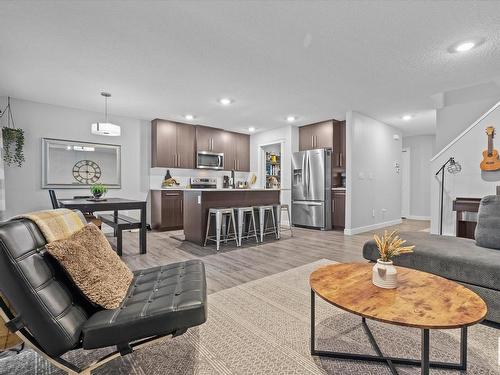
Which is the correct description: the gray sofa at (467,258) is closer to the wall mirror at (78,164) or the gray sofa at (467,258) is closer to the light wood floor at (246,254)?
the light wood floor at (246,254)

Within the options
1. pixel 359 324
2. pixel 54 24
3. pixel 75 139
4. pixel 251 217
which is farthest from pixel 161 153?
pixel 359 324

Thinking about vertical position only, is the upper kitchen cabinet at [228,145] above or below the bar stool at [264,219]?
above

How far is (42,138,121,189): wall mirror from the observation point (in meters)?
4.74

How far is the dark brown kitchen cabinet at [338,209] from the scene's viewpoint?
5.65m

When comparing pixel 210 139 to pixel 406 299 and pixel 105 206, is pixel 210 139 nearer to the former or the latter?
pixel 105 206

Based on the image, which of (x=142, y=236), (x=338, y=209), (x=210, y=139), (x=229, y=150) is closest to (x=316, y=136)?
(x=338, y=209)

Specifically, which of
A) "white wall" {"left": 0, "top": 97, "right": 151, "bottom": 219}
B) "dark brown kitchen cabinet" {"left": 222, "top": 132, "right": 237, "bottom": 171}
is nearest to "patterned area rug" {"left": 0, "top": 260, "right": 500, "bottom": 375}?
"white wall" {"left": 0, "top": 97, "right": 151, "bottom": 219}

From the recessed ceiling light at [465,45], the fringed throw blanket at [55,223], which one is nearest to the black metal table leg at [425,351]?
the fringed throw blanket at [55,223]

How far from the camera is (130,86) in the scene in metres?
3.87

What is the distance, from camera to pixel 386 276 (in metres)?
1.39

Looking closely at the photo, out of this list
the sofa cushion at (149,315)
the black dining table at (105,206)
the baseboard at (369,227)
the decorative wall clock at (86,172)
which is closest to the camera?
the sofa cushion at (149,315)

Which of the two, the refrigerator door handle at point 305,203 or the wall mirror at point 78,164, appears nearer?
the wall mirror at point 78,164

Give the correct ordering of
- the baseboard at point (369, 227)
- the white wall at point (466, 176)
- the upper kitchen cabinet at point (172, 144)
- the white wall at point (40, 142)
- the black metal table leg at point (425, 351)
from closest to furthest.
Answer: the black metal table leg at point (425, 351), the white wall at point (466, 176), the white wall at point (40, 142), the baseboard at point (369, 227), the upper kitchen cabinet at point (172, 144)

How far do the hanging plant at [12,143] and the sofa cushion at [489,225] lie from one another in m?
6.37
